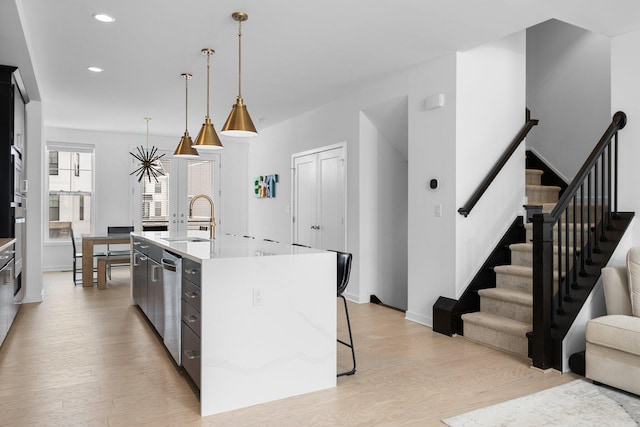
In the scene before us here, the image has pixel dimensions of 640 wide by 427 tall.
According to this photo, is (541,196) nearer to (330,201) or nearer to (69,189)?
(330,201)

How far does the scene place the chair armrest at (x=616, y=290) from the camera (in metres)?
3.18

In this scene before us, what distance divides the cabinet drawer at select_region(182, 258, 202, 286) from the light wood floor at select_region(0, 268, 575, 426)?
2.37 feet

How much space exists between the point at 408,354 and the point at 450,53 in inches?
109

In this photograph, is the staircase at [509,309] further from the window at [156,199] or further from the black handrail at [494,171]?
the window at [156,199]

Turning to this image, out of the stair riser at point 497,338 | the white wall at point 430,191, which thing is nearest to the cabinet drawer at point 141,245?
the white wall at point 430,191

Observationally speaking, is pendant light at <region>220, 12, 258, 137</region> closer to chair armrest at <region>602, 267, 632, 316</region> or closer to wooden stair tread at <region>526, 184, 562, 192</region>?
chair armrest at <region>602, 267, 632, 316</region>

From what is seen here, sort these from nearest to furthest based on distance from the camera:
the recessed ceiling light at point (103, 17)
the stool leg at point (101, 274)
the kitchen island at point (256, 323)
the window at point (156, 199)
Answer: the kitchen island at point (256, 323) < the recessed ceiling light at point (103, 17) < the stool leg at point (101, 274) < the window at point (156, 199)

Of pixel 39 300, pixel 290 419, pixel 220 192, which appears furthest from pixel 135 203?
pixel 290 419

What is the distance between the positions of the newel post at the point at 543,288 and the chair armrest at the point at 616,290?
0.38 meters

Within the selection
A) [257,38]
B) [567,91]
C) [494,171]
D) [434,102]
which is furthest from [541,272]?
[567,91]

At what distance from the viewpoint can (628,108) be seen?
3740 millimetres

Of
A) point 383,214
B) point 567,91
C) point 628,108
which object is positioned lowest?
point 383,214

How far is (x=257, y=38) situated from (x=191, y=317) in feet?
7.97

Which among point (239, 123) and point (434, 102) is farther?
point (434, 102)
